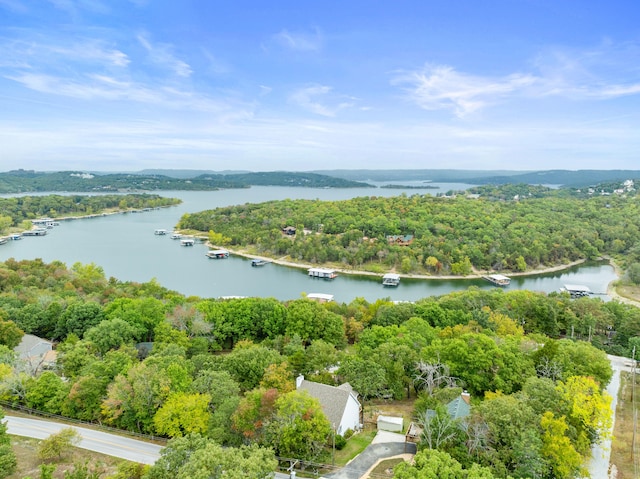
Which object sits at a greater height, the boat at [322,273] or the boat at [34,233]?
the boat at [34,233]

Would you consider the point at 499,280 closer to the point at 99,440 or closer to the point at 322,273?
the point at 322,273

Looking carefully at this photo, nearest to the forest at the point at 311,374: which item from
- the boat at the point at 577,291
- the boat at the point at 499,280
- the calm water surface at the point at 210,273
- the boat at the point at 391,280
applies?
the calm water surface at the point at 210,273

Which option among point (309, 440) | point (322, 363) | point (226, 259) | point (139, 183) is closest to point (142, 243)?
point (226, 259)

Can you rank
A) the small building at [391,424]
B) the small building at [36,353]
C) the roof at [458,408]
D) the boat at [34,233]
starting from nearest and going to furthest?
the roof at [458,408], the small building at [391,424], the small building at [36,353], the boat at [34,233]

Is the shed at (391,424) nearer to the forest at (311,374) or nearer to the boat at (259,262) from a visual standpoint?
the forest at (311,374)

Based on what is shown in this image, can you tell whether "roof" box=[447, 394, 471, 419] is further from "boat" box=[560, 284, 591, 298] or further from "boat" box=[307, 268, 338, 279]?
"boat" box=[307, 268, 338, 279]

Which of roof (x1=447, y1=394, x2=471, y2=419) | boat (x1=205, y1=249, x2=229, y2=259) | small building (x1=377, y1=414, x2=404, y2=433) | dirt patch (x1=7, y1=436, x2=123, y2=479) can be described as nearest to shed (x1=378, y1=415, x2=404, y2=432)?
small building (x1=377, y1=414, x2=404, y2=433)

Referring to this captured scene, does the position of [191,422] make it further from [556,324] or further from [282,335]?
[556,324]

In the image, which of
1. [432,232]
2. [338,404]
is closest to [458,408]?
[338,404]
